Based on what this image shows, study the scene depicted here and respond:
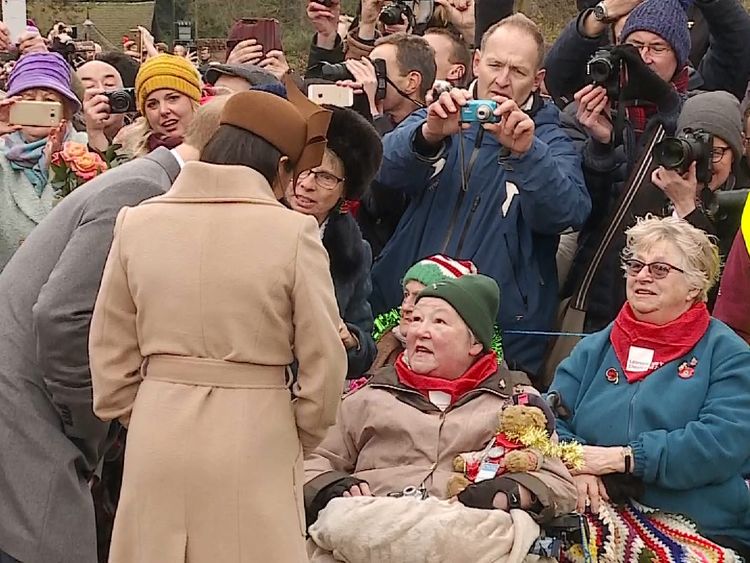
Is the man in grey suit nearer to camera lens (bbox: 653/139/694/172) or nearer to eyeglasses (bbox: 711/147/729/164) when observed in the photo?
camera lens (bbox: 653/139/694/172)

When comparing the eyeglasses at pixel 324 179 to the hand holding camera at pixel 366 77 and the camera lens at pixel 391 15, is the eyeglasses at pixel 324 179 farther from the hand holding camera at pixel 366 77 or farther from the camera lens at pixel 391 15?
A: the camera lens at pixel 391 15

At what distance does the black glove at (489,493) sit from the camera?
3.13 m

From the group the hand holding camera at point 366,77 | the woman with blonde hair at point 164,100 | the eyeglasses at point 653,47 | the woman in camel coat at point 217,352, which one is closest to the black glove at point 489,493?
the woman in camel coat at point 217,352

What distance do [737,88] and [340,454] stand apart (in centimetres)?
257

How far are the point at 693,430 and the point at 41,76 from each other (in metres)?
2.81

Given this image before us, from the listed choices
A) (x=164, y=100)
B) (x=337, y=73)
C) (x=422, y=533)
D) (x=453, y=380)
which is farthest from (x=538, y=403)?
(x=337, y=73)

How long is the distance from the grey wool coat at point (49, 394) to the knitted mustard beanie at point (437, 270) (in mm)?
1123

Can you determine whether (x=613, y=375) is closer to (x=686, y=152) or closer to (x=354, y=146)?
(x=686, y=152)

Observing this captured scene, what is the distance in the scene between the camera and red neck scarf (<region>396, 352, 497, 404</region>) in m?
3.50

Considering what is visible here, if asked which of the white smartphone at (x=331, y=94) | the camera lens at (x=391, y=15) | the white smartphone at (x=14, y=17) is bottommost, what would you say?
the white smartphone at (x=14, y=17)

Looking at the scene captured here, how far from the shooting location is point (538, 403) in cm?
334

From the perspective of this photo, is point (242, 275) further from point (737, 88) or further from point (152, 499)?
point (737, 88)

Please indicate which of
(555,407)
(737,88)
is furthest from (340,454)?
(737,88)

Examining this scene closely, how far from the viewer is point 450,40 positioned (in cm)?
563
